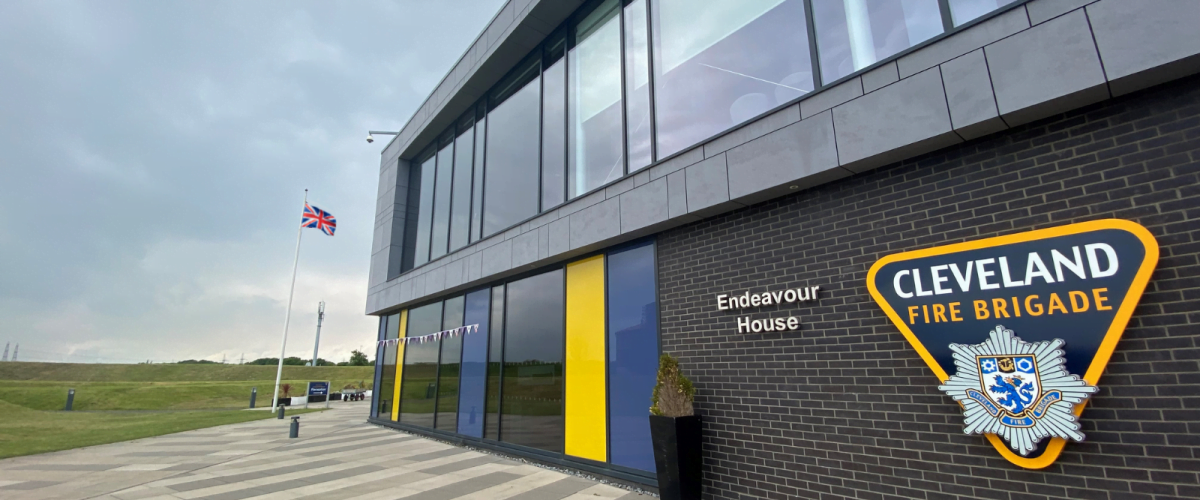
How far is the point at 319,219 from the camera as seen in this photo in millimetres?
25109

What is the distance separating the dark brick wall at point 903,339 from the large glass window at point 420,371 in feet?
30.5

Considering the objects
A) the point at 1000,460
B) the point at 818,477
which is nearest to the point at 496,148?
the point at 818,477

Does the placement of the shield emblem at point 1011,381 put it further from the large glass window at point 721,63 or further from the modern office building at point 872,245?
the large glass window at point 721,63

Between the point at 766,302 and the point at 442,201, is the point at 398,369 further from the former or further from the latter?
the point at 766,302

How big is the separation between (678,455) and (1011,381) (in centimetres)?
347

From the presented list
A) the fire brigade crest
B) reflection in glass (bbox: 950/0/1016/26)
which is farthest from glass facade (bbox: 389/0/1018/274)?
the fire brigade crest

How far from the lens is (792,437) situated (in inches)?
236

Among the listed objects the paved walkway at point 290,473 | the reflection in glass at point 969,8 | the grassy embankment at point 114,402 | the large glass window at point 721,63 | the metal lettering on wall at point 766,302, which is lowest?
the paved walkway at point 290,473

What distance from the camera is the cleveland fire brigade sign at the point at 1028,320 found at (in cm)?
410

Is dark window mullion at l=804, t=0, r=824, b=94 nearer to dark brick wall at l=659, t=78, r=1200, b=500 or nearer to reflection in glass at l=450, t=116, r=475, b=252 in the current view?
dark brick wall at l=659, t=78, r=1200, b=500

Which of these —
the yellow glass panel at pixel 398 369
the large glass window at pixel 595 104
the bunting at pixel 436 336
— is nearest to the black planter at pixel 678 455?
the large glass window at pixel 595 104

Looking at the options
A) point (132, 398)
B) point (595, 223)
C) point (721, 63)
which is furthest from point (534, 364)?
point (132, 398)

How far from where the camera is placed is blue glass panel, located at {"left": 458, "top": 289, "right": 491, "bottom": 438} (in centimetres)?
1219

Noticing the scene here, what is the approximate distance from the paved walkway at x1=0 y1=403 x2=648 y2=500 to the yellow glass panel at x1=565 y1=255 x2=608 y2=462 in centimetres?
67
